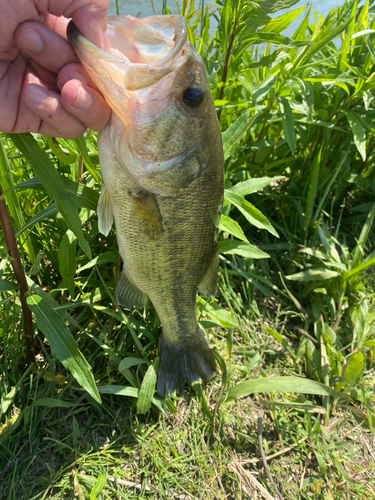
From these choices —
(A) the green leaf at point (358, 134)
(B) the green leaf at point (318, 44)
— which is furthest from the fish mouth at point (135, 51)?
(A) the green leaf at point (358, 134)

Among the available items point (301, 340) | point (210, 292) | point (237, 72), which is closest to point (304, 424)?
point (301, 340)

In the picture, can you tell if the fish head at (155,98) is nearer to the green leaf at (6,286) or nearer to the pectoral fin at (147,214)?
the pectoral fin at (147,214)

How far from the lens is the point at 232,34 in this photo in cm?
226

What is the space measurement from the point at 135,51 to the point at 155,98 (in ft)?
0.66

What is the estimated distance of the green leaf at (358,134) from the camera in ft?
8.72

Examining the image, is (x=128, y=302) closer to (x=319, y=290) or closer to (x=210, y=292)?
(x=210, y=292)

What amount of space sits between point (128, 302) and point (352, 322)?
1.92 meters

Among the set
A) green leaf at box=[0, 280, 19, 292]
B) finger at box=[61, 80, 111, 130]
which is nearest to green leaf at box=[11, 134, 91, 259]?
finger at box=[61, 80, 111, 130]

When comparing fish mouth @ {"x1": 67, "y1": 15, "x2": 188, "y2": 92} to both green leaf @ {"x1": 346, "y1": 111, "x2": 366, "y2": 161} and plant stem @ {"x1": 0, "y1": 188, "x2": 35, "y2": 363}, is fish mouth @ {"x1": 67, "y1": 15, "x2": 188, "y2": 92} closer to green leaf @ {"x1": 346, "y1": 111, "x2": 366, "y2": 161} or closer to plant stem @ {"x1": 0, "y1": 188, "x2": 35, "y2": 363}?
plant stem @ {"x1": 0, "y1": 188, "x2": 35, "y2": 363}

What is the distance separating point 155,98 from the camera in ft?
4.63

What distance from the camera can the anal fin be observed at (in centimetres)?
198

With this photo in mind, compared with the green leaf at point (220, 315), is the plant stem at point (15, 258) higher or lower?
higher

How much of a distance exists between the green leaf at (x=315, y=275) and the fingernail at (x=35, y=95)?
2282mm

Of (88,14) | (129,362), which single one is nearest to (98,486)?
(129,362)
